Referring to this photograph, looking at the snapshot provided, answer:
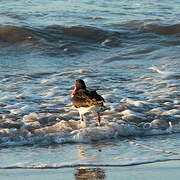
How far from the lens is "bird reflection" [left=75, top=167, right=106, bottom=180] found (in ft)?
20.0

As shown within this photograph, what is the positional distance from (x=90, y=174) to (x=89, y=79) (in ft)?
17.3

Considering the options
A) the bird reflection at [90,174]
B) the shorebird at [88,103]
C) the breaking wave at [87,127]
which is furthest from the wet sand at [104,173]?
the shorebird at [88,103]

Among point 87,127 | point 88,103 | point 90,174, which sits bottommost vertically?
point 90,174

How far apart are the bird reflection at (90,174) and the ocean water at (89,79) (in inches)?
1.3

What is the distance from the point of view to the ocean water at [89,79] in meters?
7.33

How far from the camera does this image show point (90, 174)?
6219 millimetres

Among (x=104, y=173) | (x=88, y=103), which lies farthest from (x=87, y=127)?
(x=104, y=173)

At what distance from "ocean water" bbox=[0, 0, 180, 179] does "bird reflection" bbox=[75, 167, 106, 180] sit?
0.03 metres

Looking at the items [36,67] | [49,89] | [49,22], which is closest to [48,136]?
[49,89]

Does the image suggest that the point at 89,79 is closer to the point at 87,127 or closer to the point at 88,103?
the point at 88,103

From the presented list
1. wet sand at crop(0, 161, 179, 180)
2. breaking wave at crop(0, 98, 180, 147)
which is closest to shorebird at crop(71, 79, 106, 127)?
breaking wave at crop(0, 98, 180, 147)

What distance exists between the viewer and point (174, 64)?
1257 centimetres

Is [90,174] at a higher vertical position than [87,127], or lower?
lower

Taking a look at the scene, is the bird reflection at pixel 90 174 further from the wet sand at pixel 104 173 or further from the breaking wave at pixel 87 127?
the breaking wave at pixel 87 127
